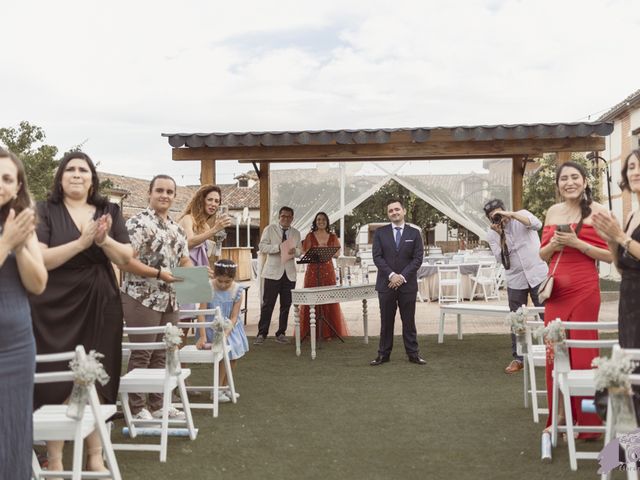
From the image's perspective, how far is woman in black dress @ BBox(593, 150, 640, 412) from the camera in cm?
374

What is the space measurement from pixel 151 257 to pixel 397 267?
3.79 m

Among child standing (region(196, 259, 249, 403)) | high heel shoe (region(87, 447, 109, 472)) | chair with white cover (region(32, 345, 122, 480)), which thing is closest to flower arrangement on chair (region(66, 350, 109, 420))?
chair with white cover (region(32, 345, 122, 480))

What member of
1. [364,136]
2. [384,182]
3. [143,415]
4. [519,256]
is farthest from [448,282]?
[143,415]

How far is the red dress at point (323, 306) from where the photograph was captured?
34.2ft

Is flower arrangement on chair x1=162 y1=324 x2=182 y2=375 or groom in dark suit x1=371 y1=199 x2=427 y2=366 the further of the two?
groom in dark suit x1=371 y1=199 x2=427 y2=366

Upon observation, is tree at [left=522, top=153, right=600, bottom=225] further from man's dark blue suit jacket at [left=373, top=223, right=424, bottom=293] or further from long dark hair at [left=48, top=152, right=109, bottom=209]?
long dark hair at [left=48, top=152, right=109, bottom=209]

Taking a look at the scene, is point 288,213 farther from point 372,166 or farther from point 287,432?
point 287,432

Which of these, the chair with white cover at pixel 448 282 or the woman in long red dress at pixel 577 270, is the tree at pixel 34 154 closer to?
the chair with white cover at pixel 448 282

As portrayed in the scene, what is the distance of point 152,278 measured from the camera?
208 inches

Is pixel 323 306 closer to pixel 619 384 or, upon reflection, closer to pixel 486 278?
pixel 486 278

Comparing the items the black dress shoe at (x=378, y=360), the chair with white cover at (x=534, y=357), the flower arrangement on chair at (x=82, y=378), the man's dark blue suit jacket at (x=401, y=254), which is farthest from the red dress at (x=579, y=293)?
the black dress shoe at (x=378, y=360)

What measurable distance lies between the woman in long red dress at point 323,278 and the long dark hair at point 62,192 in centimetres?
631

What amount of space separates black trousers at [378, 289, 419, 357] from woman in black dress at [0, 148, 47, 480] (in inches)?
228

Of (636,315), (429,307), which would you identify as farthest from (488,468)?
(429,307)
